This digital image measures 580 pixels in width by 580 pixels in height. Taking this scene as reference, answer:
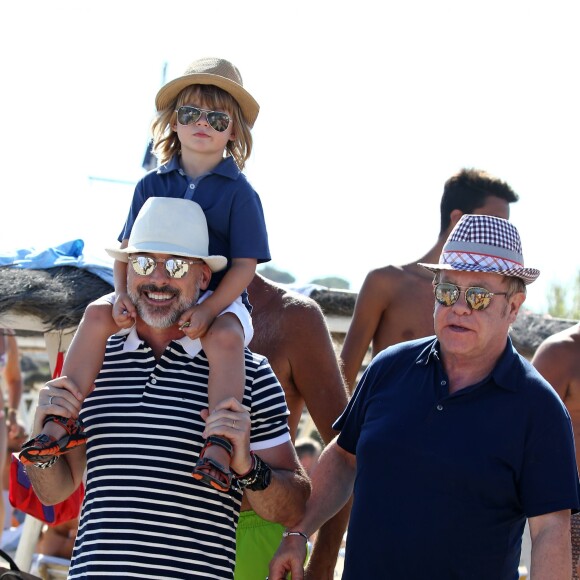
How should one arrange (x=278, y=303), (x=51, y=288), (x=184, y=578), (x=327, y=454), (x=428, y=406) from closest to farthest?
(x=184, y=578) < (x=428, y=406) < (x=327, y=454) < (x=278, y=303) < (x=51, y=288)

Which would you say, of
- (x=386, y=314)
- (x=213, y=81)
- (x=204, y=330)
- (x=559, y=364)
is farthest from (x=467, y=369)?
(x=386, y=314)

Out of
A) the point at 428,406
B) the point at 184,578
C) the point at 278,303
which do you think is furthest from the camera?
the point at 278,303

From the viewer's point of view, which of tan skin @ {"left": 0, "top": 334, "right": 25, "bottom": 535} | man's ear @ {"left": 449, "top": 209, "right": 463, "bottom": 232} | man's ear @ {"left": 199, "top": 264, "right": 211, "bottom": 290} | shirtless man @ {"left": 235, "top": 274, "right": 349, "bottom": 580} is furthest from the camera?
tan skin @ {"left": 0, "top": 334, "right": 25, "bottom": 535}

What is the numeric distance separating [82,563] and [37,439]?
0.41 m

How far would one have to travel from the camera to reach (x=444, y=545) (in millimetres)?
3174

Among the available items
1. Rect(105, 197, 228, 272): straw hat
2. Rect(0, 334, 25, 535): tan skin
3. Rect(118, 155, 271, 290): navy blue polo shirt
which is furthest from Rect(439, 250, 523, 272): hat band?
Rect(0, 334, 25, 535): tan skin

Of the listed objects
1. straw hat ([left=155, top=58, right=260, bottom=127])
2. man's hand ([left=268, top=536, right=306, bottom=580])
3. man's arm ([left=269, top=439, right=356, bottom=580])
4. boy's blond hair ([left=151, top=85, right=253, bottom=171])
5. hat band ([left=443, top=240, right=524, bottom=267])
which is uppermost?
straw hat ([left=155, top=58, right=260, bottom=127])

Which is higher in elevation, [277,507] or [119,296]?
[119,296]

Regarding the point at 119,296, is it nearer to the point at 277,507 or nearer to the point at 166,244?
the point at 166,244

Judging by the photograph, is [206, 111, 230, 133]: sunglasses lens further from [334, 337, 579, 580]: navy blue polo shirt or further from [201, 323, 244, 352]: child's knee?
[334, 337, 579, 580]: navy blue polo shirt

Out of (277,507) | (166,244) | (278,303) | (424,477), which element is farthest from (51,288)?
(424,477)

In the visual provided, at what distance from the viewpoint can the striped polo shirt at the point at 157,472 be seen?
124 inches

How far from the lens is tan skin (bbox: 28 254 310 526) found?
3.16 m

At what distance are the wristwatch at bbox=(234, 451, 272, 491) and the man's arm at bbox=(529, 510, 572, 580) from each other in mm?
838
